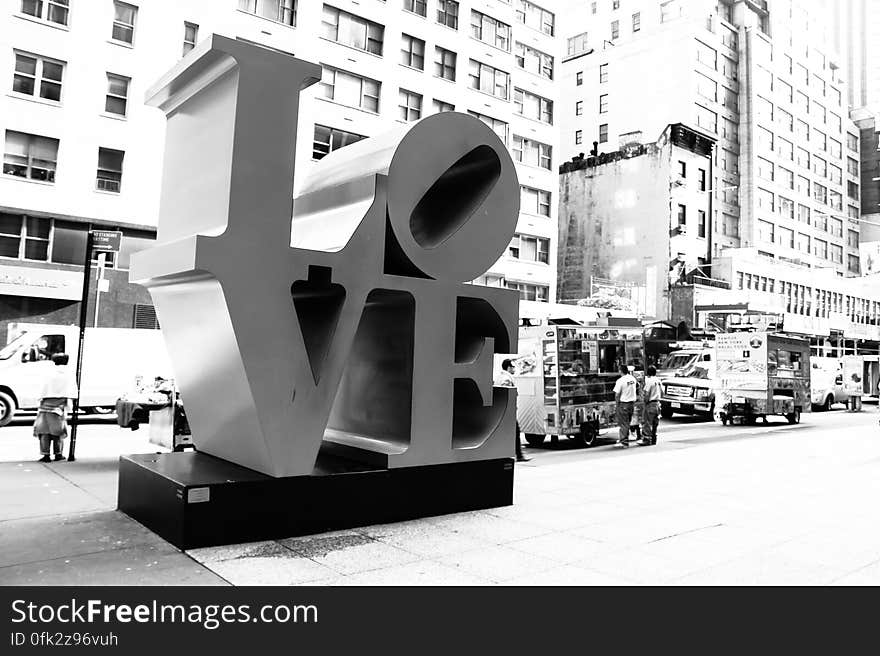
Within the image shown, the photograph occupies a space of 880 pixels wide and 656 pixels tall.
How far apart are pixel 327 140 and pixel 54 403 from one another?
23.2 meters

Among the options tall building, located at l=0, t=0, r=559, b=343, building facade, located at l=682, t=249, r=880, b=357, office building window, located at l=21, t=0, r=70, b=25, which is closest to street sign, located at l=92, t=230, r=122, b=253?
tall building, located at l=0, t=0, r=559, b=343

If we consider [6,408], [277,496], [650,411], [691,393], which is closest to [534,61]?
[691,393]

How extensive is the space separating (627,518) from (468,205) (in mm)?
3617

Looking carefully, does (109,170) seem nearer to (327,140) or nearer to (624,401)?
(327,140)

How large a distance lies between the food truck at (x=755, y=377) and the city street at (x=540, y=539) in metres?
11.3

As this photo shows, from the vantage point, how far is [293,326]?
253 inches

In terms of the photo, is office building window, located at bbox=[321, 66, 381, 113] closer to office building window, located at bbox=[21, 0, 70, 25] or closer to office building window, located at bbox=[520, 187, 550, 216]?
office building window, located at bbox=[21, 0, 70, 25]

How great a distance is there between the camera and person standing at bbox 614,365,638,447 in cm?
1589

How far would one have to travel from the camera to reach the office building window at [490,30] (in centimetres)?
3897

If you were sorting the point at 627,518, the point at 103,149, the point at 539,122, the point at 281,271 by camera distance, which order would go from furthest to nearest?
the point at 539,122, the point at 103,149, the point at 627,518, the point at 281,271

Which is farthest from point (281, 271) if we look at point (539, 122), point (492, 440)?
point (539, 122)

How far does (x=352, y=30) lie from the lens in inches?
1314

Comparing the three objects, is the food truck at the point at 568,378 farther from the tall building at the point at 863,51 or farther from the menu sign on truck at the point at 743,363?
the tall building at the point at 863,51
